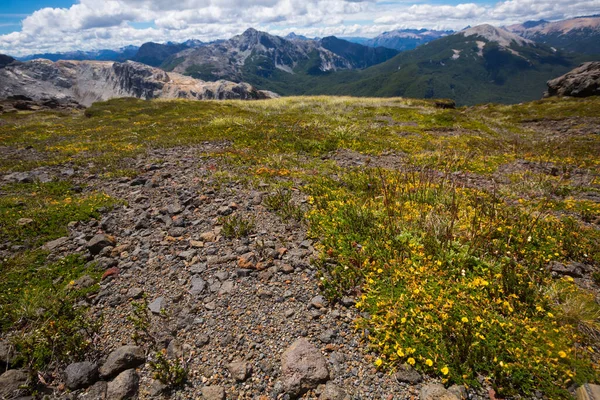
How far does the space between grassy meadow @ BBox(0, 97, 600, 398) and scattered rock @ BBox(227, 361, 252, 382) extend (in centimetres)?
217

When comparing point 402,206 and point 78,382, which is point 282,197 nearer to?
point 402,206

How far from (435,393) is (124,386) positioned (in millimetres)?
5035

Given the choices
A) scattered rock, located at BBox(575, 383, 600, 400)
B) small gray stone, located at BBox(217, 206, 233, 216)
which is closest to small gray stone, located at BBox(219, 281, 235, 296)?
small gray stone, located at BBox(217, 206, 233, 216)

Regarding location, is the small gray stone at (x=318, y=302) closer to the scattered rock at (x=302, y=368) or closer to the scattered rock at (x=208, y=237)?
the scattered rock at (x=302, y=368)

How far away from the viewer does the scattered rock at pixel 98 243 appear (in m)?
8.38

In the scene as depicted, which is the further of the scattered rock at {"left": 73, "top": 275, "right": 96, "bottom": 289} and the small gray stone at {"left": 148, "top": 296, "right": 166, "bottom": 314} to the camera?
the scattered rock at {"left": 73, "top": 275, "right": 96, "bottom": 289}

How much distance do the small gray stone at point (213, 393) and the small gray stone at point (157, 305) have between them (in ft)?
7.33

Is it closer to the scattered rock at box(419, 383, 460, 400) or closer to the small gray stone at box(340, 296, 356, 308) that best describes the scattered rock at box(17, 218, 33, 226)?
the small gray stone at box(340, 296, 356, 308)

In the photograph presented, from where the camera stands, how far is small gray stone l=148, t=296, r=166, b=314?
20.4 feet

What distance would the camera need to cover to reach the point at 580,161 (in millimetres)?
14188

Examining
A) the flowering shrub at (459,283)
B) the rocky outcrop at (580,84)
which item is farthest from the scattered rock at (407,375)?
the rocky outcrop at (580,84)

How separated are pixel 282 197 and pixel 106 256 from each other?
5.71m

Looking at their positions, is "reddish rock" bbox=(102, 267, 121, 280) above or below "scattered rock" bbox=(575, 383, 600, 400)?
→ below

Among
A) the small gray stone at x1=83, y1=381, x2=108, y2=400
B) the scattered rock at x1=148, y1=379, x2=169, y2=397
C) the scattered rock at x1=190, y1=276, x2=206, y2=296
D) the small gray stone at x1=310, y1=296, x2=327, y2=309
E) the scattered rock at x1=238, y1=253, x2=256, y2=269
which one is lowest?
the small gray stone at x1=83, y1=381, x2=108, y2=400
